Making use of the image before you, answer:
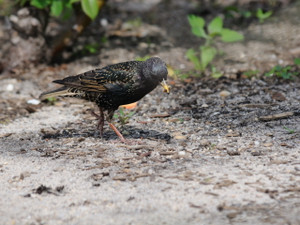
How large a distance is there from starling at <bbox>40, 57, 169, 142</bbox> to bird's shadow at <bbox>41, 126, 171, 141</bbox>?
0.15 m

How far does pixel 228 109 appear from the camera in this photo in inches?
223

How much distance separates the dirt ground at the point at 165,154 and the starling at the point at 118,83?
1.41ft

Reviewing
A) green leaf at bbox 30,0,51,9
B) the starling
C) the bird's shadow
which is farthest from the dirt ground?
green leaf at bbox 30,0,51,9

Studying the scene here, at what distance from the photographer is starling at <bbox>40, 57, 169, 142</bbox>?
4688 millimetres

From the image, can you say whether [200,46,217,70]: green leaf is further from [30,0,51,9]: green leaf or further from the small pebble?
[30,0,51,9]: green leaf

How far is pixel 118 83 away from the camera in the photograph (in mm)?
4855

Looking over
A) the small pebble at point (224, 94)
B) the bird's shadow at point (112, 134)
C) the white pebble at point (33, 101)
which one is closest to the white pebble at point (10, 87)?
the white pebble at point (33, 101)

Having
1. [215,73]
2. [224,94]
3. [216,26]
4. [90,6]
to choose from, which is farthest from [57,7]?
[224,94]

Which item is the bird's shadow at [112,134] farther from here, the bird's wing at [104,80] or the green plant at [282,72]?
the green plant at [282,72]

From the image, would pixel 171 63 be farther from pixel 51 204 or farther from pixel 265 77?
pixel 51 204

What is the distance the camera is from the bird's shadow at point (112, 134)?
506 centimetres

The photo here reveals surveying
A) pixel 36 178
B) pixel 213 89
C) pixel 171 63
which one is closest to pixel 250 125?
pixel 213 89

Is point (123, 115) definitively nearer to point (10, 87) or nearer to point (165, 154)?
point (165, 154)

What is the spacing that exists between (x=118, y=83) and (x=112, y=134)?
709mm
